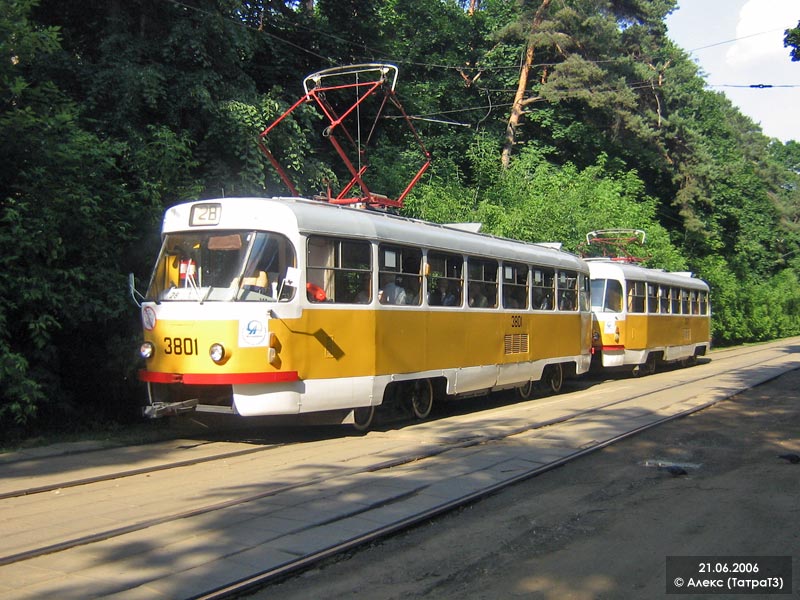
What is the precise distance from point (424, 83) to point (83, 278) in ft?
78.7

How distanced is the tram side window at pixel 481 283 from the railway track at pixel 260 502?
2385 millimetres

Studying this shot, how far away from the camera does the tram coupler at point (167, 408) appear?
978cm

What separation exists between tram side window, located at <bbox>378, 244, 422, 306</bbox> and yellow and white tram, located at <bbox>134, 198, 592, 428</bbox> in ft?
0.08

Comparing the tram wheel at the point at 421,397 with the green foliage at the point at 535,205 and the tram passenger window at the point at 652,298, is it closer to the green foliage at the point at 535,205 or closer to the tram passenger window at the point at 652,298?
the green foliage at the point at 535,205

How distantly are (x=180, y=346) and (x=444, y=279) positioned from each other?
183 inches

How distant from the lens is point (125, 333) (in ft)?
39.1

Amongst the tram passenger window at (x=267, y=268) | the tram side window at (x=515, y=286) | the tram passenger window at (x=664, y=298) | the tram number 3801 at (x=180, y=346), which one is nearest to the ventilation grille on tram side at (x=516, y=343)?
the tram side window at (x=515, y=286)

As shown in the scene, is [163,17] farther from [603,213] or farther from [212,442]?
[603,213]

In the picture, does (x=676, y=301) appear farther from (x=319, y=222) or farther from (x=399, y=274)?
(x=319, y=222)

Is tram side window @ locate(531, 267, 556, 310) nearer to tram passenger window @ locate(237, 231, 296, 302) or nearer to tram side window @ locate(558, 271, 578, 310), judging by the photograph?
tram side window @ locate(558, 271, 578, 310)

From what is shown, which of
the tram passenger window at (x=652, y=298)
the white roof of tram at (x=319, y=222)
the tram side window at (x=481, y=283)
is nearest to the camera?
the white roof of tram at (x=319, y=222)

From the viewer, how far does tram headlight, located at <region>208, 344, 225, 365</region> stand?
9523mm

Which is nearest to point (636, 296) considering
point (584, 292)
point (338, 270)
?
point (584, 292)

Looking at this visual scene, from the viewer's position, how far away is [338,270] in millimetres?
10641
